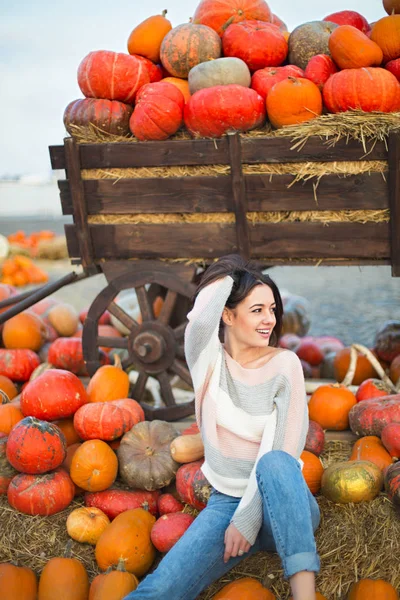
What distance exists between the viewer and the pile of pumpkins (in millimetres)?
3740

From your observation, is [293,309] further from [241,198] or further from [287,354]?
[287,354]

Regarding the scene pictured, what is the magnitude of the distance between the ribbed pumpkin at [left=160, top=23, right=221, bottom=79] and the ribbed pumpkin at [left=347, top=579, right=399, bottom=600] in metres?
3.13

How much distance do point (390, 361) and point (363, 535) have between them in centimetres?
209

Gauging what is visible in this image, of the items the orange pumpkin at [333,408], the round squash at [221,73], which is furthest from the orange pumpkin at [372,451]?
the round squash at [221,73]

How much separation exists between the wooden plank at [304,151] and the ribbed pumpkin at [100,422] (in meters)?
1.62

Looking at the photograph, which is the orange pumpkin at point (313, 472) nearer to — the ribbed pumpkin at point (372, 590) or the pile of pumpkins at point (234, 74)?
the ribbed pumpkin at point (372, 590)

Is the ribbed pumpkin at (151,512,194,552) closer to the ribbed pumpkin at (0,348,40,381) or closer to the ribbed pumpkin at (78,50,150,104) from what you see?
the ribbed pumpkin at (0,348,40,381)

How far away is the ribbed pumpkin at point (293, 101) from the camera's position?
3.72 m

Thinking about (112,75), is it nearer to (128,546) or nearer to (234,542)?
(128,546)

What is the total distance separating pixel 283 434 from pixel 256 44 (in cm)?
268

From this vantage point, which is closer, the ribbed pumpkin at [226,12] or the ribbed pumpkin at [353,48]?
the ribbed pumpkin at [353,48]

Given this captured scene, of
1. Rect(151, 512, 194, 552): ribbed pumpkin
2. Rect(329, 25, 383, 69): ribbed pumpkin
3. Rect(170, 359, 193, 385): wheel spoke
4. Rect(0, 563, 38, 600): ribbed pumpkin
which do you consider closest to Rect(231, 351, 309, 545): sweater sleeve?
Rect(151, 512, 194, 552): ribbed pumpkin

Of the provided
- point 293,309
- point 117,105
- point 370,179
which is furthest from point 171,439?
point 293,309

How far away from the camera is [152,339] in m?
4.17
